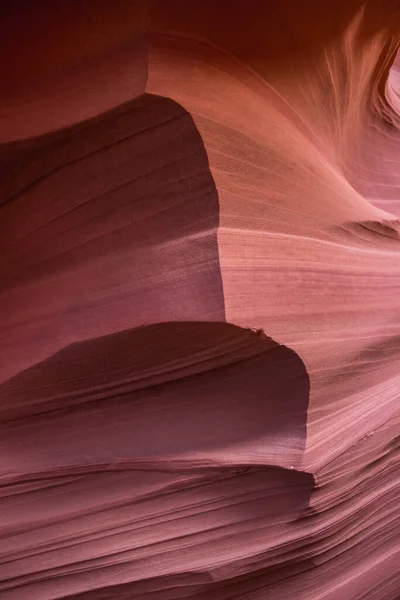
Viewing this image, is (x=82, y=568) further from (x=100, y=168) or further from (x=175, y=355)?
(x=100, y=168)

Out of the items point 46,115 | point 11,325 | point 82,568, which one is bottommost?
point 82,568

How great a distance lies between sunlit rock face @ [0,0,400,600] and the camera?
0.50 metres

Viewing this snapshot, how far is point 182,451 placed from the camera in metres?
0.59

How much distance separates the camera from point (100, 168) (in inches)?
20.6

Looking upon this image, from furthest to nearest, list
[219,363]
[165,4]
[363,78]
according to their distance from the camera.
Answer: [363,78]
[219,363]
[165,4]

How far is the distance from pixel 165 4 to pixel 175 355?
31cm

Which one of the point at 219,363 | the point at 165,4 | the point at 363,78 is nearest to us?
the point at 165,4

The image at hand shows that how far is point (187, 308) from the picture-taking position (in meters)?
0.52

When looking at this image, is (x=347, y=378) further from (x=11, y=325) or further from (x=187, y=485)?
(x=11, y=325)

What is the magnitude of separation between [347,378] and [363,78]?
0.41 meters

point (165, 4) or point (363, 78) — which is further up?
point (363, 78)

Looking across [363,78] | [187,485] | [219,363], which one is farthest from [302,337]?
[363,78]

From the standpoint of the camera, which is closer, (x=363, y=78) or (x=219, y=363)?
(x=219, y=363)

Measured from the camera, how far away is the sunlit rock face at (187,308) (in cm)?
50
